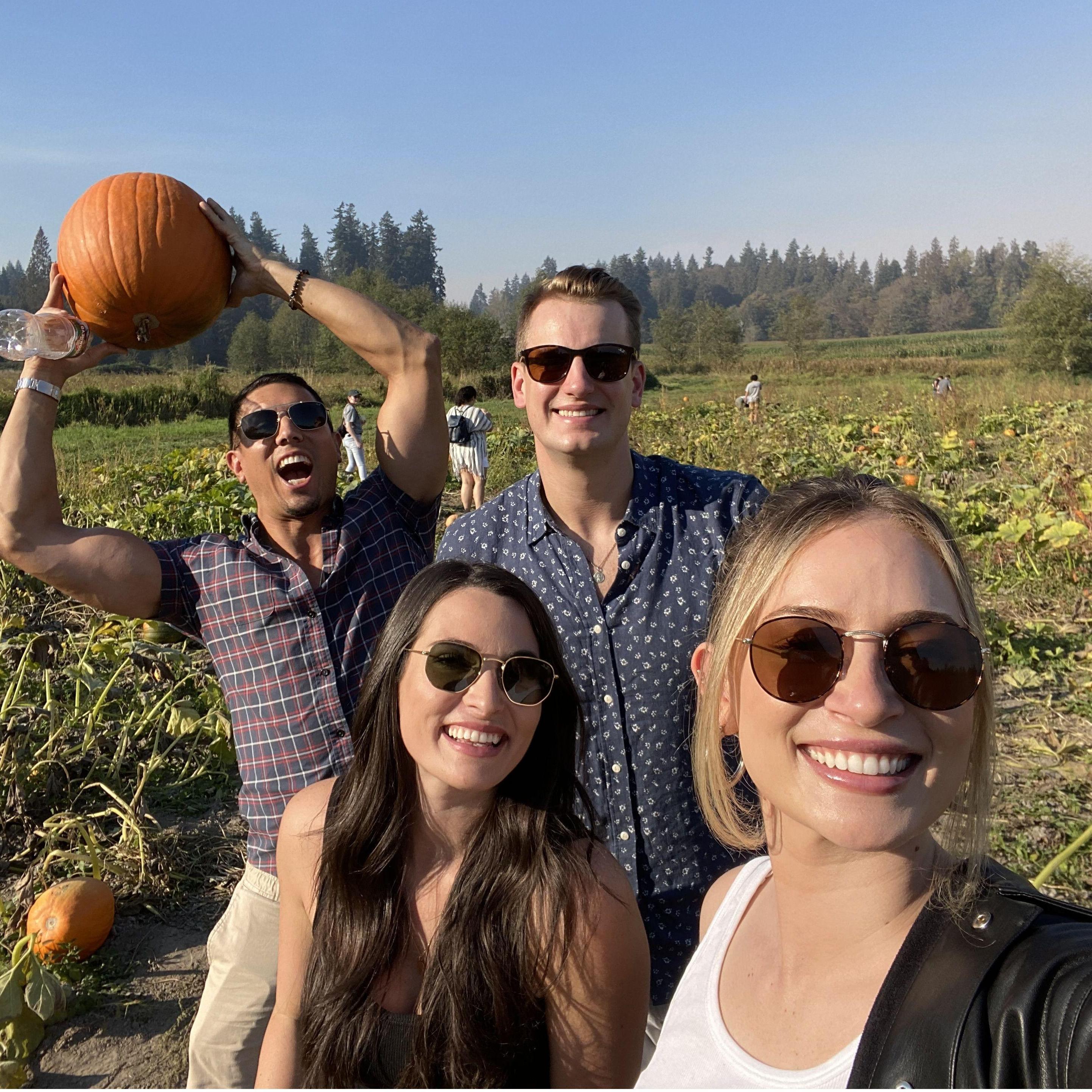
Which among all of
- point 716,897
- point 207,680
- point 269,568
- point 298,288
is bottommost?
point 207,680

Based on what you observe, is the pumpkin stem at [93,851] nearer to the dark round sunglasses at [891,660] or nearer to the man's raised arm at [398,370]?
the man's raised arm at [398,370]

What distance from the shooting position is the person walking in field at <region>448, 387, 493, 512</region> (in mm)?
10422

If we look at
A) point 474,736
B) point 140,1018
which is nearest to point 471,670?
point 474,736

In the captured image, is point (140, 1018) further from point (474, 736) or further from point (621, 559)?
point (621, 559)

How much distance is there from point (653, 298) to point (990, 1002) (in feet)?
512

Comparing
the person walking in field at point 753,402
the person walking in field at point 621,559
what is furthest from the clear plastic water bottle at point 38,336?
the person walking in field at point 753,402

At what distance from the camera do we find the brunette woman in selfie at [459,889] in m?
1.65

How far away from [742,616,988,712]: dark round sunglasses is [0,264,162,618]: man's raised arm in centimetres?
181

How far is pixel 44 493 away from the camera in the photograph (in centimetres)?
246

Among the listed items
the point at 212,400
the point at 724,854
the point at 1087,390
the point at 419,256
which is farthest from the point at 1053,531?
the point at 419,256

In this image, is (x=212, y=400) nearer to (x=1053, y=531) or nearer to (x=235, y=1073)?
(x=1053, y=531)

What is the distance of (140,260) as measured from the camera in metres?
2.62

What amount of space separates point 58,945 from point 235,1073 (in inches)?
39.6

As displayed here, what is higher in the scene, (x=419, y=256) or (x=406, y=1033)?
(x=419, y=256)
